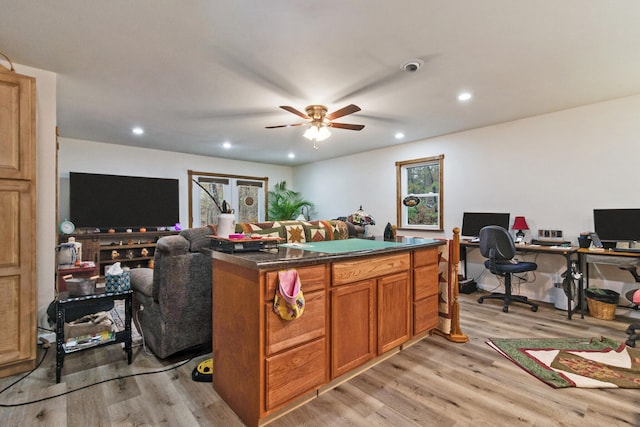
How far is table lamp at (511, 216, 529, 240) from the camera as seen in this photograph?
4.03 metres

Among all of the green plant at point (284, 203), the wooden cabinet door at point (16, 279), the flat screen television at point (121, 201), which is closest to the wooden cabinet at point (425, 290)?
the wooden cabinet door at point (16, 279)

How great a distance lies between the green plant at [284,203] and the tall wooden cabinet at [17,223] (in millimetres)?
5237

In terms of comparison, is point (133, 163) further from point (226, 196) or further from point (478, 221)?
point (478, 221)

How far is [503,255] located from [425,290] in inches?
63.9

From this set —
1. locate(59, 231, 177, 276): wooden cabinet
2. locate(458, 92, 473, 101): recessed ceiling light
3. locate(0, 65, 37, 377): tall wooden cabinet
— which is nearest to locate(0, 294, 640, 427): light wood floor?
locate(0, 65, 37, 377): tall wooden cabinet

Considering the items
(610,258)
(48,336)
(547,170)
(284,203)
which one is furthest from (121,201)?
→ (610,258)

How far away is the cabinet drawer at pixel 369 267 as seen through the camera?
1921mm

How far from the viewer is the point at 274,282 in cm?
157

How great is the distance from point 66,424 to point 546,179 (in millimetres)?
5222

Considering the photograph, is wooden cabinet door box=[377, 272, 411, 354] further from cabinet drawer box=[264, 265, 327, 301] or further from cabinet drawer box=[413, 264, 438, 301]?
cabinet drawer box=[264, 265, 327, 301]

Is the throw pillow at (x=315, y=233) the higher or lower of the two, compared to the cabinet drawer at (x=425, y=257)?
higher

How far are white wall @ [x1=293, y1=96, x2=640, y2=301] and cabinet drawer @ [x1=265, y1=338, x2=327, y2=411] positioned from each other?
12.1ft

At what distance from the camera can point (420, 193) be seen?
543 cm

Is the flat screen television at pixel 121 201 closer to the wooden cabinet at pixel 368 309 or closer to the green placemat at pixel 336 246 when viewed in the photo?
the green placemat at pixel 336 246
